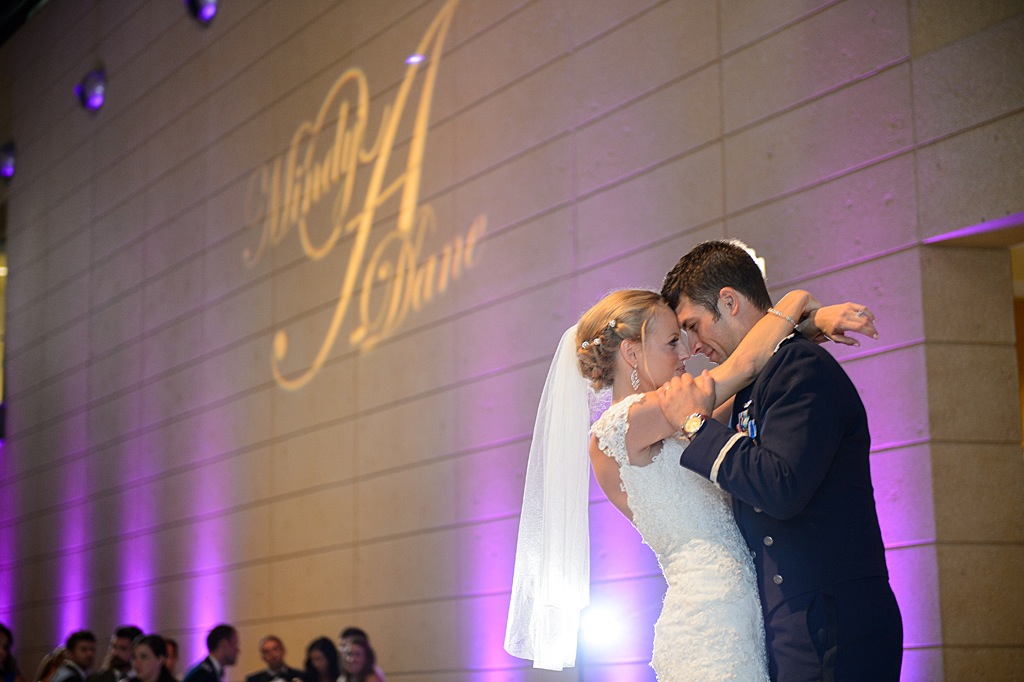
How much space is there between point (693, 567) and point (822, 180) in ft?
8.26

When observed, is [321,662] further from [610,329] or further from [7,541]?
[7,541]

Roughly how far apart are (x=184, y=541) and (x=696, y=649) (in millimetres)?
7682

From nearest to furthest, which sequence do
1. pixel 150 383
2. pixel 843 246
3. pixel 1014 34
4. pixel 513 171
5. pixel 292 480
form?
pixel 1014 34, pixel 843 246, pixel 513 171, pixel 292 480, pixel 150 383

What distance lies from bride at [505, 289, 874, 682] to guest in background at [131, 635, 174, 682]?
4964mm

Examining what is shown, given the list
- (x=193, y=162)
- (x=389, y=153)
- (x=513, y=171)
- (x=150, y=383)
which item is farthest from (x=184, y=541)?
(x=513, y=171)

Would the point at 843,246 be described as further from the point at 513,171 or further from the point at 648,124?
the point at 513,171

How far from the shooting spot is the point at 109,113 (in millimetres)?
11961

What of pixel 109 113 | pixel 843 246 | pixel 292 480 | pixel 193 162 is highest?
pixel 109 113

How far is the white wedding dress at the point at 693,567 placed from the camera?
291 centimetres

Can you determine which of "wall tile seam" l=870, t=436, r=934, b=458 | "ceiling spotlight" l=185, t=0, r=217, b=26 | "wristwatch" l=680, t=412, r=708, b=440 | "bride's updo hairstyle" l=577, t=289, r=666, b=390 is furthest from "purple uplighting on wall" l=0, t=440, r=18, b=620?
"wristwatch" l=680, t=412, r=708, b=440

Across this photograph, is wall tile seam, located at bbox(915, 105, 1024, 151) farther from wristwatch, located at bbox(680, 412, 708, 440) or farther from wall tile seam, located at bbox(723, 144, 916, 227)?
wristwatch, located at bbox(680, 412, 708, 440)

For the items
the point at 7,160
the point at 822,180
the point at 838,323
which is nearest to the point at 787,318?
the point at 838,323

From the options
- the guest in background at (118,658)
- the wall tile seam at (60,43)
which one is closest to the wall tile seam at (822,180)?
the guest in background at (118,658)

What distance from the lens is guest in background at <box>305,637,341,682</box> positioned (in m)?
7.78
